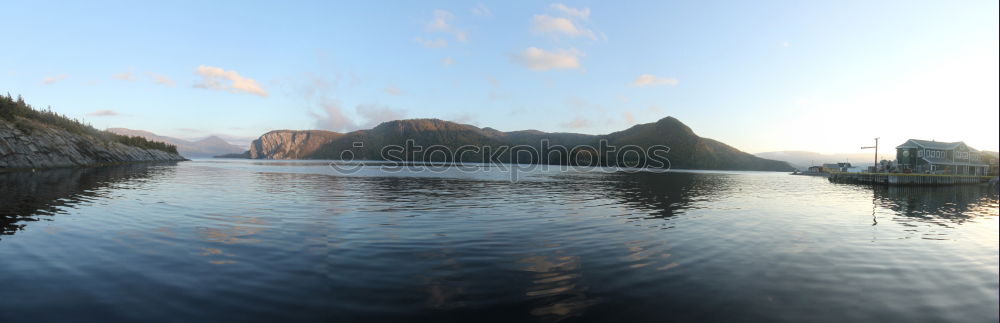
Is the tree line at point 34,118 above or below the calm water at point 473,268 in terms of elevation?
above

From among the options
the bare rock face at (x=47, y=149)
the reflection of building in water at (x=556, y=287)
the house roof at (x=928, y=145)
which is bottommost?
the reflection of building in water at (x=556, y=287)

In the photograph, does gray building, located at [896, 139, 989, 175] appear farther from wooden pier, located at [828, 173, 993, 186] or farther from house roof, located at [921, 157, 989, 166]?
wooden pier, located at [828, 173, 993, 186]

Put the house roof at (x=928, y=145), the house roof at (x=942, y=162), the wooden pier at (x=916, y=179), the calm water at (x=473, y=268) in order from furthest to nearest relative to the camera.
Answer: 1. the house roof at (x=928, y=145)
2. the house roof at (x=942, y=162)
3. the wooden pier at (x=916, y=179)
4. the calm water at (x=473, y=268)

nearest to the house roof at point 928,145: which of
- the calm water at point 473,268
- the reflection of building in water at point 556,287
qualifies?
the calm water at point 473,268

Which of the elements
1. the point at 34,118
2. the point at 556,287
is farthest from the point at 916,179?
the point at 34,118

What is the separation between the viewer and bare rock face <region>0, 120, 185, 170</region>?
7531 centimetres

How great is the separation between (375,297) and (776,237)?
21.1 m

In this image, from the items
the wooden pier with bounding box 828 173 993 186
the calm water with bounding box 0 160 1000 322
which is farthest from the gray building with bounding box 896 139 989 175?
the calm water with bounding box 0 160 1000 322

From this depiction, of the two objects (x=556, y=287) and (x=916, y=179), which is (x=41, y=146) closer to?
(x=556, y=287)

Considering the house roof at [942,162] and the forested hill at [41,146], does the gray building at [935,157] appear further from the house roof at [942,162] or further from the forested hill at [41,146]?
the forested hill at [41,146]

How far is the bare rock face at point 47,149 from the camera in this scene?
2965 inches

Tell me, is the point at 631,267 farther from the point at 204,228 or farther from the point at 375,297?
the point at 204,228

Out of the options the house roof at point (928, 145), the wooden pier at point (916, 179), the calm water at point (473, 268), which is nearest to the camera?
the calm water at point (473, 268)

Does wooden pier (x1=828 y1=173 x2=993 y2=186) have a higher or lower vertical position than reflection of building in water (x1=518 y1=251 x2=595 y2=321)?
higher
